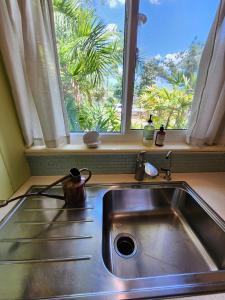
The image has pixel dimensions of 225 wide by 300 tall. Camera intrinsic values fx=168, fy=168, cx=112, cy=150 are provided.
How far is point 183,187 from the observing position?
1.05 m

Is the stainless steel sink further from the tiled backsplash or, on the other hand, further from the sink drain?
the tiled backsplash

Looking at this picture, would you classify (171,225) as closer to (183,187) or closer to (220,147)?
(183,187)

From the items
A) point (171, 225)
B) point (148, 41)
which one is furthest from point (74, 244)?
point (148, 41)

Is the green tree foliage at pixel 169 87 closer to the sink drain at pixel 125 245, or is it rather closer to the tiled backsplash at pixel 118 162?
the tiled backsplash at pixel 118 162

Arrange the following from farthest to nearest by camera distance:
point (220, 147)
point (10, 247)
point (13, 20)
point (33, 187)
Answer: point (220, 147), point (33, 187), point (13, 20), point (10, 247)

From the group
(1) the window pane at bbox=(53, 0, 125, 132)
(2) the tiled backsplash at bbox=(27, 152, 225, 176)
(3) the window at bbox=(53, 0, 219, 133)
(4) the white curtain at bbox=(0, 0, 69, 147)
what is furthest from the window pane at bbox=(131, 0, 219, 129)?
(4) the white curtain at bbox=(0, 0, 69, 147)

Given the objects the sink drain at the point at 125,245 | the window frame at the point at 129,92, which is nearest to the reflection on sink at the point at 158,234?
the sink drain at the point at 125,245

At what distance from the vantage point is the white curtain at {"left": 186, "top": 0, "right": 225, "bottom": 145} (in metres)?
0.94

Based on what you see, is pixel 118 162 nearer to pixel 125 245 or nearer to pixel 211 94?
pixel 125 245

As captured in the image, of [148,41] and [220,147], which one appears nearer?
[148,41]

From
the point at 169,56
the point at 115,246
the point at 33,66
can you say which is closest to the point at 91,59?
the point at 33,66

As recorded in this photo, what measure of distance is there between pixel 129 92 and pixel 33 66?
1.91ft

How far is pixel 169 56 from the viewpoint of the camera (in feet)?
3.53

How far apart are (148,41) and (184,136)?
0.68 meters
